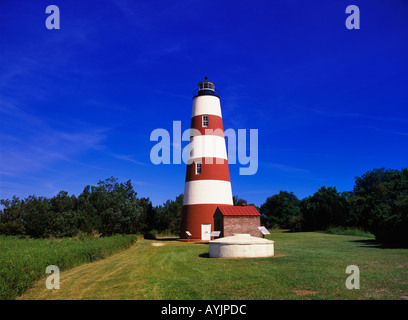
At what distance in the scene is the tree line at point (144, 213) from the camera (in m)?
25.4

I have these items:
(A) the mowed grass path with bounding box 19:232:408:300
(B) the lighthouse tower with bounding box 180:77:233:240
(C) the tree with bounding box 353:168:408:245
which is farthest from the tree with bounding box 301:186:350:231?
(A) the mowed grass path with bounding box 19:232:408:300

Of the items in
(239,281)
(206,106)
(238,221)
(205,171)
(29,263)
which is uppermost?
(206,106)

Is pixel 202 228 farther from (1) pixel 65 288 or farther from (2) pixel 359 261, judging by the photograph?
(1) pixel 65 288

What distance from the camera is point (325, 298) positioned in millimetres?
8969

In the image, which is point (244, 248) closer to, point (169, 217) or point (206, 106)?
point (206, 106)

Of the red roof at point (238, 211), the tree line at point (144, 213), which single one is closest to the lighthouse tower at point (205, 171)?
the red roof at point (238, 211)

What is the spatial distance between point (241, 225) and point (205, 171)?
23.4 feet

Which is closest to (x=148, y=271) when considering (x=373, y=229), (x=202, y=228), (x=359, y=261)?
(x=359, y=261)

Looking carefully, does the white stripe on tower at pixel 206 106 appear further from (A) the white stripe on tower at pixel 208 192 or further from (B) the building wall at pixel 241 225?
(B) the building wall at pixel 241 225

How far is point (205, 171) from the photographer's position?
106 feet

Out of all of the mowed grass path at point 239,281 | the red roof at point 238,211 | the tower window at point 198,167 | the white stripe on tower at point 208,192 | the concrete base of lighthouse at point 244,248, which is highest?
the tower window at point 198,167

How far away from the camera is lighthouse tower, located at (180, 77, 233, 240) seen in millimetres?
32125

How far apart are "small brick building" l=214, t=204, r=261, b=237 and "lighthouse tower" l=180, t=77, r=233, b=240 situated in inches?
152

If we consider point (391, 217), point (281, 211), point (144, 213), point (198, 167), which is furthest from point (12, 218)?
point (281, 211)
